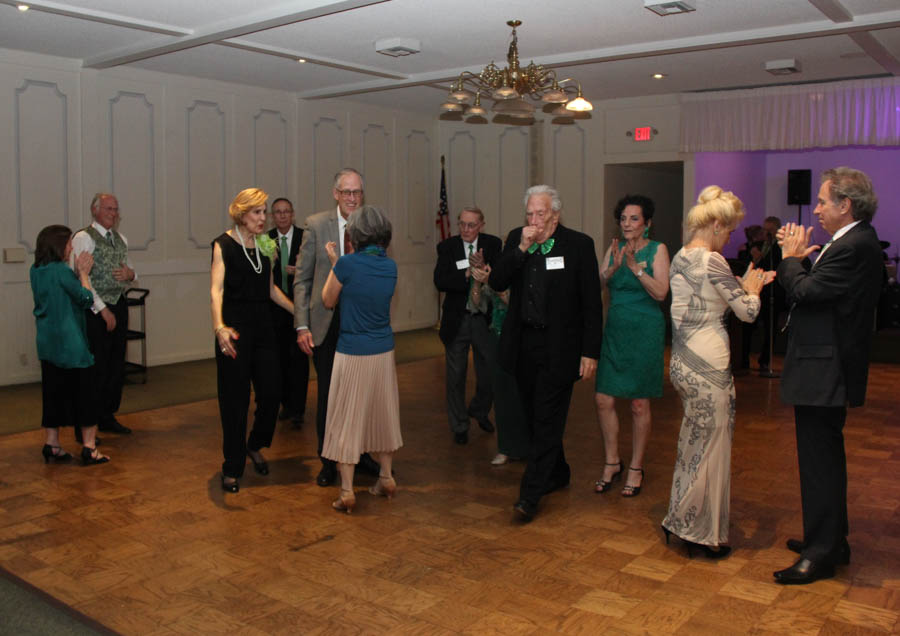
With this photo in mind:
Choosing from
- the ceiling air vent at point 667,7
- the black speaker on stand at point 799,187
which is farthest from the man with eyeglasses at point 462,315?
the black speaker on stand at point 799,187

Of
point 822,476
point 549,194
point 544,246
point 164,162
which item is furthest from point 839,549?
point 164,162

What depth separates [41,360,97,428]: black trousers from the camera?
4.78 meters

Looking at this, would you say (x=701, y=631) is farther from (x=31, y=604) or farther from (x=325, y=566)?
(x=31, y=604)

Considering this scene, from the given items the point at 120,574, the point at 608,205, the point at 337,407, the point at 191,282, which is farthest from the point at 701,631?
the point at 608,205

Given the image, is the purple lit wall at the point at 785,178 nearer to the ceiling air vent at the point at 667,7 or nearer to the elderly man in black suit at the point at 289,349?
the ceiling air vent at the point at 667,7

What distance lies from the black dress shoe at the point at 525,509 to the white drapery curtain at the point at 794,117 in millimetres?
6611

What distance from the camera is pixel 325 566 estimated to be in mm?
3369

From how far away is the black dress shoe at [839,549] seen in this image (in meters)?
3.27

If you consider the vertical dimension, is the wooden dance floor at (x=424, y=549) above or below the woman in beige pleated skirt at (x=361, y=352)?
below

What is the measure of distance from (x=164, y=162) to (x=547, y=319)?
18.9 ft

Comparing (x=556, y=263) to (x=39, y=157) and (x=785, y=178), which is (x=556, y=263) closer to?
(x=39, y=157)

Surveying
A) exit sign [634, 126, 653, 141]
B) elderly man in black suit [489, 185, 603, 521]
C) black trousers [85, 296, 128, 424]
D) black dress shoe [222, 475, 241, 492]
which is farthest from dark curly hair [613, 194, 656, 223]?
exit sign [634, 126, 653, 141]

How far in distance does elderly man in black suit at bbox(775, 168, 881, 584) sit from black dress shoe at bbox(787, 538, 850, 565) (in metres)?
0.05

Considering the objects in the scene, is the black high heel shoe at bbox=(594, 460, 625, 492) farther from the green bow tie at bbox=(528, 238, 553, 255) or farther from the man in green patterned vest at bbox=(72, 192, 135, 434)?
the man in green patterned vest at bbox=(72, 192, 135, 434)
